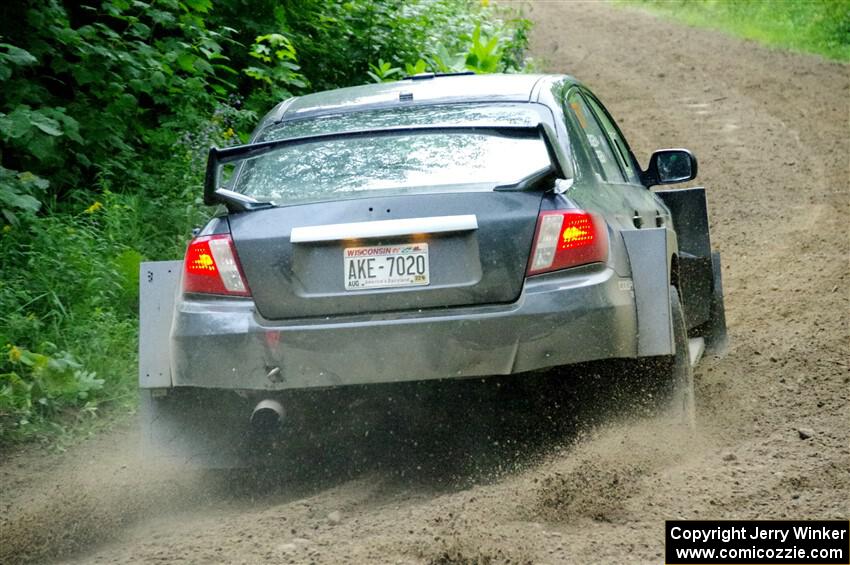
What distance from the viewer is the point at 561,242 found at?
14.4 feet

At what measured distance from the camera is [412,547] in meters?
3.70

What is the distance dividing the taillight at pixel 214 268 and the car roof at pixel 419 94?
3.65ft

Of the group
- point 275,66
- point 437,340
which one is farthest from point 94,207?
point 437,340

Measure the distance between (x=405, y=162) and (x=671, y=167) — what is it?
2089 millimetres

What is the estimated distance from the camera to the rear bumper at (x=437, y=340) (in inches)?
169

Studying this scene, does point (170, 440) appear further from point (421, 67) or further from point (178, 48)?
point (421, 67)

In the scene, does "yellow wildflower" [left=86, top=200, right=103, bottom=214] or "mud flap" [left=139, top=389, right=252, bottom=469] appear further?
"yellow wildflower" [left=86, top=200, right=103, bottom=214]

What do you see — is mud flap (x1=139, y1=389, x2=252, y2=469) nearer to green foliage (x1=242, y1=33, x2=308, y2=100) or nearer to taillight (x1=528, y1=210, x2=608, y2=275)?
taillight (x1=528, y1=210, x2=608, y2=275)

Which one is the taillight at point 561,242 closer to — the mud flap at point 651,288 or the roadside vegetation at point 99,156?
the mud flap at point 651,288

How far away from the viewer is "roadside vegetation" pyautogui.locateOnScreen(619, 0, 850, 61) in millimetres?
23719

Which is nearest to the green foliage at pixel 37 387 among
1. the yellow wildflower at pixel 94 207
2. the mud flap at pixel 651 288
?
the yellow wildflower at pixel 94 207
